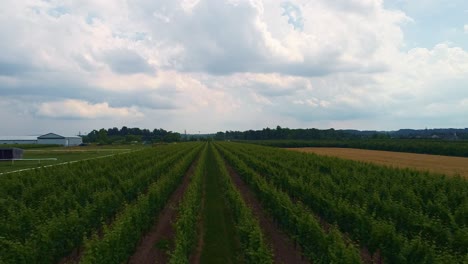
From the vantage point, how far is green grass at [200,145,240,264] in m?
13.5

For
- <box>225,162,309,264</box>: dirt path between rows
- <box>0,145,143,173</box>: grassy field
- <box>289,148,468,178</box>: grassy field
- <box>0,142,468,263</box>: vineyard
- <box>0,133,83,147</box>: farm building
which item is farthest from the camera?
<box>0,133,83,147</box>: farm building

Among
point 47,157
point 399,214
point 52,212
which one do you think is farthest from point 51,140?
point 399,214

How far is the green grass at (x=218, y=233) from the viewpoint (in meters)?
Result: 13.5

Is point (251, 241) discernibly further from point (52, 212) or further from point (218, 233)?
point (52, 212)

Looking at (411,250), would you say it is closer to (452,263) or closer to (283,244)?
(452,263)

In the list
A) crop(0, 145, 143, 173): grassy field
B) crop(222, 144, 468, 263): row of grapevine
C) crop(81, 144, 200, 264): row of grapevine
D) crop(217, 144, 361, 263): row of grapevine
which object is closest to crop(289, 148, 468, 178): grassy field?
crop(222, 144, 468, 263): row of grapevine

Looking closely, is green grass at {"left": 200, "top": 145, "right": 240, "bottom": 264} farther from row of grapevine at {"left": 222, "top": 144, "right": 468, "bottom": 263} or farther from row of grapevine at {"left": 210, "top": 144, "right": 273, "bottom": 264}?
row of grapevine at {"left": 222, "top": 144, "right": 468, "bottom": 263}

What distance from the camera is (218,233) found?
16438mm

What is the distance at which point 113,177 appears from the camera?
25.4 m

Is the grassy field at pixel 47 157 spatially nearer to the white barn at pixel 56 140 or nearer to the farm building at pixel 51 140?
the white barn at pixel 56 140

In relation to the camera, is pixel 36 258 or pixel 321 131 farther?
pixel 321 131

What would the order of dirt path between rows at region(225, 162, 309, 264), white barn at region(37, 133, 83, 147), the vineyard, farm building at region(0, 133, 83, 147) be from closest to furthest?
1. the vineyard
2. dirt path between rows at region(225, 162, 309, 264)
3. white barn at region(37, 133, 83, 147)
4. farm building at region(0, 133, 83, 147)

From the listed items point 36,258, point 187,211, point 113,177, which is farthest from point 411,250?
point 113,177

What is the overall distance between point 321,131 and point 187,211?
184m
